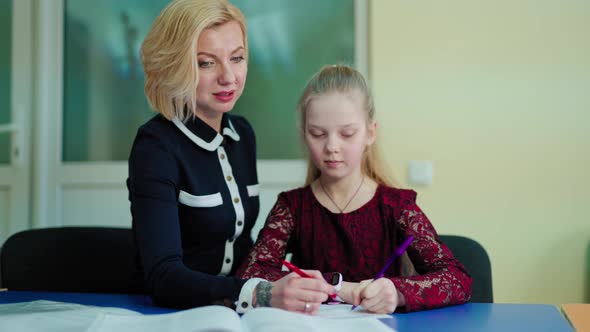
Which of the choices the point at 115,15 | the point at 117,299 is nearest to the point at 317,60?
the point at 115,15

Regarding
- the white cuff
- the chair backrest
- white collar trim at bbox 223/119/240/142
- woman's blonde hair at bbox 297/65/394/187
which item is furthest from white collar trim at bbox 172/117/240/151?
the chair backrest

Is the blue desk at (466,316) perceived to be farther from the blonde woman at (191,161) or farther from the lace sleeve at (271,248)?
the lace sleeve at (271,248)

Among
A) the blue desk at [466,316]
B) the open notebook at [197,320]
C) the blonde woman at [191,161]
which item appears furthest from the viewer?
the blonde woman at [191,161]

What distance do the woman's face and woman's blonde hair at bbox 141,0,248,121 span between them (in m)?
0.02

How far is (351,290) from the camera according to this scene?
1076mm

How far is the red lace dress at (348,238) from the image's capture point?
128cm

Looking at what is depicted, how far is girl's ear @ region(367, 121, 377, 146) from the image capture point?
141 centimetres

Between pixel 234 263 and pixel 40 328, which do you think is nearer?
pixel 40 328

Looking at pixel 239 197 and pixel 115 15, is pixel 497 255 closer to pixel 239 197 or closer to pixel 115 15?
pixel 239 197

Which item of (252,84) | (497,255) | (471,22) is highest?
(471,22)

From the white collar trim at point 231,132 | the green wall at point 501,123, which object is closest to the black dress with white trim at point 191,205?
the white collar trim at point 231,132

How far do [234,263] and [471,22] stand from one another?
166cm

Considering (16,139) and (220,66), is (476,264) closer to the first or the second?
(220,66)

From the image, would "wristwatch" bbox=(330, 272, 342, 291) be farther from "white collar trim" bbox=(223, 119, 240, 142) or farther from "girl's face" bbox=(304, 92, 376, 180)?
"white collar trim" bbox=(223, 119, 240, 142)
